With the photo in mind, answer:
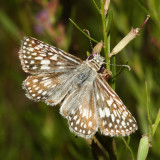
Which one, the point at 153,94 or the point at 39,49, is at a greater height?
the point at 39,49

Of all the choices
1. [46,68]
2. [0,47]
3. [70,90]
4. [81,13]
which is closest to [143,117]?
[70,90]

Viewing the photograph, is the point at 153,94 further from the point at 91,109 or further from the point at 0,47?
the point at 0,47

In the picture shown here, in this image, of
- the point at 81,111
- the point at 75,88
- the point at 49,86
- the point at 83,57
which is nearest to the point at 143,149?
the point at 81,111

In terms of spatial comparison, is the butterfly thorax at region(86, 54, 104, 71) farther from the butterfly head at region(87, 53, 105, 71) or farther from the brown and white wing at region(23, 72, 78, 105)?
the brown and white wing at region(23, 72, 78, 105)

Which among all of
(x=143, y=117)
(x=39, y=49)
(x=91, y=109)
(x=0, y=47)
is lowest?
(x=143, y=117)

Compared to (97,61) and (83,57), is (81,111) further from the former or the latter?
(83,57)

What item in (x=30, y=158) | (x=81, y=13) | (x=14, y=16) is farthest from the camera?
(x=81, y=13)
